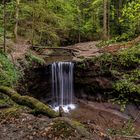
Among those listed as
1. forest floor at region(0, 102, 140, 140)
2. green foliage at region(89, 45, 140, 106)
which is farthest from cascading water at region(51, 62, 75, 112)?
forest floor at region(0, 102, 140, 140)

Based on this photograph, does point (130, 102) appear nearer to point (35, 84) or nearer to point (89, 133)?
point (35, 84)

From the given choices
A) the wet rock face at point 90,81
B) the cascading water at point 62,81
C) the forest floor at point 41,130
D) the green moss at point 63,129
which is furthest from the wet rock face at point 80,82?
the green moss at point 63,129

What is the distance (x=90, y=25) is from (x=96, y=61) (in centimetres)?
1516

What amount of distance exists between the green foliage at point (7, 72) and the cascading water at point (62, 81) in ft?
12.2

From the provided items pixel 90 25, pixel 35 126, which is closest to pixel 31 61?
pixel 35 126

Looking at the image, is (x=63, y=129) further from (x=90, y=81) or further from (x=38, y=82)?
(x=38, y=82)

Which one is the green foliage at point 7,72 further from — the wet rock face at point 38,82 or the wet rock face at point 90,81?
the wet rock face at point 90,81

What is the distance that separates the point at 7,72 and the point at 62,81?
17.6ft

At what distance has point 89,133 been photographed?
577 centimetres

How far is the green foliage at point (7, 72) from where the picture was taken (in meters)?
11.6

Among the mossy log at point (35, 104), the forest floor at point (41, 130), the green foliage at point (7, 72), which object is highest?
the green foliage at point (7, 72)

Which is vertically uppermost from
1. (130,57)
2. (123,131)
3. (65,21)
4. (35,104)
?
(65,21)

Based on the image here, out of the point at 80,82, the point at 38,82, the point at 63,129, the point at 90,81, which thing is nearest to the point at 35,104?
the point at 63,129

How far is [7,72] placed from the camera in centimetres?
1264
